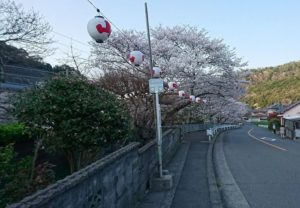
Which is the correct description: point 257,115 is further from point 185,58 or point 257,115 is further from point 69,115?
point 69,115

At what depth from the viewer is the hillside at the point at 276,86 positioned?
116569 millimetres

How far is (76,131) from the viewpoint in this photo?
8344mm

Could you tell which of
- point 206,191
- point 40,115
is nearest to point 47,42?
point 40,115

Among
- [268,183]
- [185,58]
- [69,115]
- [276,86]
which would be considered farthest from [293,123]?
[276,86]

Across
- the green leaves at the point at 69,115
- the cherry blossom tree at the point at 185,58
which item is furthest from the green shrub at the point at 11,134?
the cherry blossom tree at the point at 185,58

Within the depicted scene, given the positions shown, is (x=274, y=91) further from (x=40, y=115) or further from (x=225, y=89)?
(x=40, y=115)

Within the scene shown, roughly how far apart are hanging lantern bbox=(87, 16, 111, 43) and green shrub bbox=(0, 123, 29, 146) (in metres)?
3.59

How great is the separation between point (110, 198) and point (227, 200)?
3.85 meters

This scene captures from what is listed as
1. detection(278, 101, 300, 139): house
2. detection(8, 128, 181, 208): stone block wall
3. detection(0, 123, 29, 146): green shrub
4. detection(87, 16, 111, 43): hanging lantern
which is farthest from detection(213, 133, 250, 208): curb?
detection(278, 101, 300, 139): house

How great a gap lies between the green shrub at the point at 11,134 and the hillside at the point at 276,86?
10771 centimetres

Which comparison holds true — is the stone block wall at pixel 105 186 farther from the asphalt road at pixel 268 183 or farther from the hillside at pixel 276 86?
the hillside at pixel 276 86

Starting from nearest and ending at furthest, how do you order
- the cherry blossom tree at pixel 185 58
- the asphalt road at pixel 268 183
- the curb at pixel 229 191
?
the curb at pixel 229 191
the asphalt road at pixel 268 183
the cherry blossom tree at pixel 185 58

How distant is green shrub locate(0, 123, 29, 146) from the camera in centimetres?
879

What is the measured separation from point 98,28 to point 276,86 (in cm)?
13415
